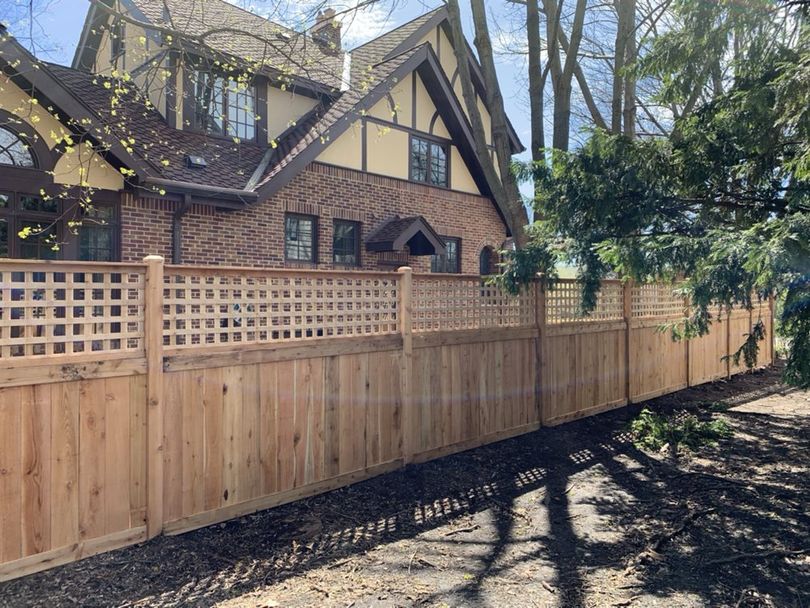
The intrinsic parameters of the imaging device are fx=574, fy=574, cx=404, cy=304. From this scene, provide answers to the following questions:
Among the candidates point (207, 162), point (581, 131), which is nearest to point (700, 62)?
point (581, 131)

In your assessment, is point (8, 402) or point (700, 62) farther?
point (700, 62)

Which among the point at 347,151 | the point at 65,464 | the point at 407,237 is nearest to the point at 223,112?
the point at 347,151

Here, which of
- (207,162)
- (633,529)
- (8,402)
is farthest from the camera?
(207,162)

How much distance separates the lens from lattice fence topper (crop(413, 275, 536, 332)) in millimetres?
5746

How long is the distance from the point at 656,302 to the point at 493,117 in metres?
4.08

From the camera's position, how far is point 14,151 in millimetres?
7945

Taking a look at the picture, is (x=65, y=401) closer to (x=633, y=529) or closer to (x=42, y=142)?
(x=633, y=529)

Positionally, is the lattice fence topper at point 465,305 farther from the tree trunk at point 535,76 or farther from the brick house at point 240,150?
the brick house at point 240,150

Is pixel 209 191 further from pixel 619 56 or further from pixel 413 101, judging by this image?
pixel 619 56

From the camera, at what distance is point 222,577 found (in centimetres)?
346

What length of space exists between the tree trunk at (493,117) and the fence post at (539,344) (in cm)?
85

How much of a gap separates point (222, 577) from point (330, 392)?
5.77 ft

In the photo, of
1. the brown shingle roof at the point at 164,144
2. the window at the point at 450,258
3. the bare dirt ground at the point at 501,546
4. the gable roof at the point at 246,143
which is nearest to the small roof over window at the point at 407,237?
the window at the point at 450,258

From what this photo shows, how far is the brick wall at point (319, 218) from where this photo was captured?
29.0 feet
